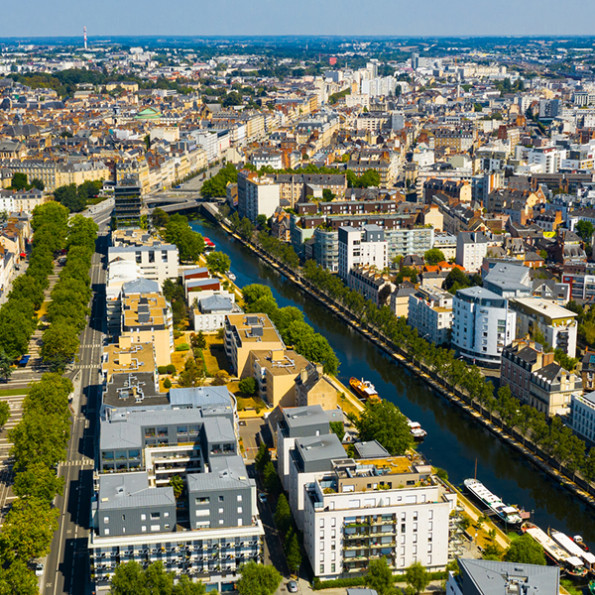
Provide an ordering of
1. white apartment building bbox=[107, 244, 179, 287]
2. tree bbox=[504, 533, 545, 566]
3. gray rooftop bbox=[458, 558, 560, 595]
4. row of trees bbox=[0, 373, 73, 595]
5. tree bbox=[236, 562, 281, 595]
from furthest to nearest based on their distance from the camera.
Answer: white apartment building bbox=[107, 244, 179, 287] < row of trees bbox=[0, 373, 73, 595] < tree bbox=[504, 533, 545, 566] < tree bbox=[236, 562, 281, 595] < gray rooftop bbox=[458, 558, 560, 595]

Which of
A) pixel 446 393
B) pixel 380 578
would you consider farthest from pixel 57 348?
pixel 380 578

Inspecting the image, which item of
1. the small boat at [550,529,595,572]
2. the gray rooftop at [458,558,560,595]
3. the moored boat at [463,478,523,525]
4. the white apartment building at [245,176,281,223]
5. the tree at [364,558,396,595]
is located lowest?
the small boat at [550,529,595,572]

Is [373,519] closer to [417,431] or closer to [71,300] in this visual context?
[417,431]

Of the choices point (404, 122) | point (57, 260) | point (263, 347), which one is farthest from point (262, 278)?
point (404, 122)

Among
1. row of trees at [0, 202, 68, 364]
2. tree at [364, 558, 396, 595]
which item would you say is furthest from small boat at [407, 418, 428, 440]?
row of trees at [0, 202, 68, 364]

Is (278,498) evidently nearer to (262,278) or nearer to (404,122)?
(262,278)

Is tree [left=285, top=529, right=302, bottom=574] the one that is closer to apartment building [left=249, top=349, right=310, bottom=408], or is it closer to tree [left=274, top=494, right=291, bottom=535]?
tree [left=274, top=494, right=291, bottom=535]
